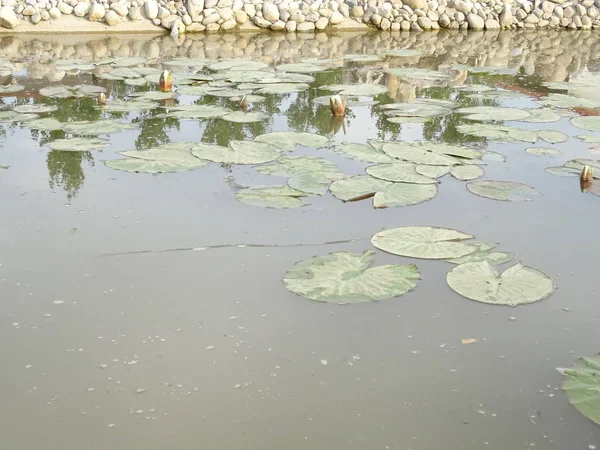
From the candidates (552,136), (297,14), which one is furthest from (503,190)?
(297,14)

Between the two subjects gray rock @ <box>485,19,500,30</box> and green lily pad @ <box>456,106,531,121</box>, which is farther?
gray rock @ <box>485,19,500,30</box>

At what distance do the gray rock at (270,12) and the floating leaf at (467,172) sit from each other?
5.54m

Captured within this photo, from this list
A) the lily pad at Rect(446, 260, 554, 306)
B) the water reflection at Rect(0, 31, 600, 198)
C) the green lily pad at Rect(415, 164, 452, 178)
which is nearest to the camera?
the lily pad at Rect(446, 260, 554, 306)

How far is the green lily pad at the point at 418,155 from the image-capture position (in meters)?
3.35

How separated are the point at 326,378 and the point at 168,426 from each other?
0.42 m

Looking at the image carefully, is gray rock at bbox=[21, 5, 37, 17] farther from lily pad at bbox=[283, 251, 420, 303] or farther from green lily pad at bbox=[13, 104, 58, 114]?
lily pad at bbox=[283, 251, 420, 303]

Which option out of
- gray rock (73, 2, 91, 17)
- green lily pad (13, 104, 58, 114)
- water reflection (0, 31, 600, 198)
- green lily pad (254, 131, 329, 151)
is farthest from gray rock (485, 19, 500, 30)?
green lily pad (13, 104, 58, 114)

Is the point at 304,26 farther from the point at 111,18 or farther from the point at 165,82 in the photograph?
the point at 165,82

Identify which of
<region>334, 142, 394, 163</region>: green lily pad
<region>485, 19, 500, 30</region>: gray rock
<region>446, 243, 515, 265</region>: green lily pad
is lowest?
<region>446, 243, 515, 265</region>: green lily pad

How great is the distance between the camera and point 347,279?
7.34ft

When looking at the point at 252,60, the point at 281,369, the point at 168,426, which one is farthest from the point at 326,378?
the point at 252,60

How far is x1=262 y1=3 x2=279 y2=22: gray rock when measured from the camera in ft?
27.2

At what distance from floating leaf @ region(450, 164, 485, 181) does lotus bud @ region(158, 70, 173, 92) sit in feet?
7.45

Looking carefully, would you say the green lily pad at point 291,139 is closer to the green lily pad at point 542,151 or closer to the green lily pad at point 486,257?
the green lily pad at point 542,151
